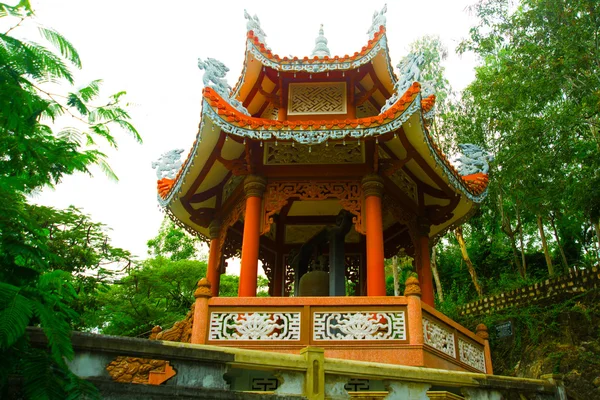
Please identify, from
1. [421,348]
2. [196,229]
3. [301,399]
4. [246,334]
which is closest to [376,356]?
[421,348]

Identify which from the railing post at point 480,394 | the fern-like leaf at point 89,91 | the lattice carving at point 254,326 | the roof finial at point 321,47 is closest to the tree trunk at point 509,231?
the roof finial at point 321,47

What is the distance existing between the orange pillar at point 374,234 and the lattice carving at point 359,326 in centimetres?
99

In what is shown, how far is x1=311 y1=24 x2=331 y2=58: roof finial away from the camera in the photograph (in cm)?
1173

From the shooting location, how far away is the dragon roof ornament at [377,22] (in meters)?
9.83

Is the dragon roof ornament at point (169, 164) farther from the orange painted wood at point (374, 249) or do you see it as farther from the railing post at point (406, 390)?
the railing post at point (406, 390)

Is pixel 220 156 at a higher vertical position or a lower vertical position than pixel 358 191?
higher

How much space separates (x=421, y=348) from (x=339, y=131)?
3.35 metres

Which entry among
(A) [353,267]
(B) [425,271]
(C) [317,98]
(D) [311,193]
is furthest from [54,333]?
(A) [353,267]

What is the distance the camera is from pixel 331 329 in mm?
6832

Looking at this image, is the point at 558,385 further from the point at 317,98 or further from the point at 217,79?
the point at 217,79

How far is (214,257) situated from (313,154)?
10.0 ft

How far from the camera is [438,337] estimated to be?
7.23m

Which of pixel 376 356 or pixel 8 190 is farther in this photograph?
pixel 376 356

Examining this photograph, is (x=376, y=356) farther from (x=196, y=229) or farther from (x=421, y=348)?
(x=196, y=229)
